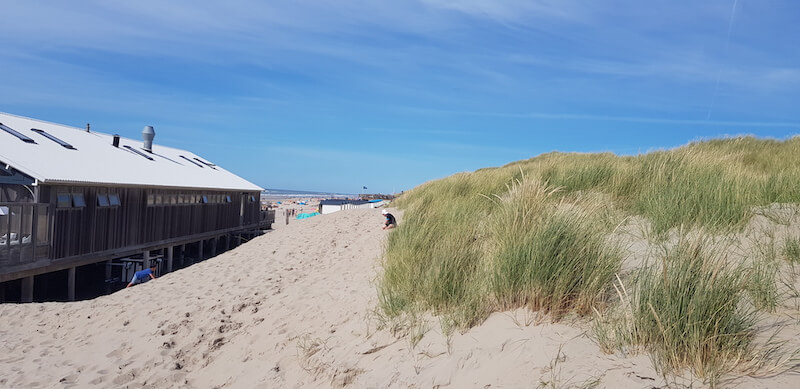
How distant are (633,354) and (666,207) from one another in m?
3.24

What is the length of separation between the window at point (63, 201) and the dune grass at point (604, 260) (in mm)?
9800

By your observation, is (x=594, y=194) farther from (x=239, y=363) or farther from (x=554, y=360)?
(x=239, y=363)

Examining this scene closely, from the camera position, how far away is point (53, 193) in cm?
1230

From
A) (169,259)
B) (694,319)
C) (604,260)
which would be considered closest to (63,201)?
(169,259)

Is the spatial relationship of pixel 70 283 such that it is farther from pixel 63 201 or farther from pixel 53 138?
pixel 53 138

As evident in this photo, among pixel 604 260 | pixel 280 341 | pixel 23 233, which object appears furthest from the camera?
pixel 23 233

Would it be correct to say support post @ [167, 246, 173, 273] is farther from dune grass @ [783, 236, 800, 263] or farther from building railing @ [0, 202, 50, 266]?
dune grass @ [783, 236, 800, 263]

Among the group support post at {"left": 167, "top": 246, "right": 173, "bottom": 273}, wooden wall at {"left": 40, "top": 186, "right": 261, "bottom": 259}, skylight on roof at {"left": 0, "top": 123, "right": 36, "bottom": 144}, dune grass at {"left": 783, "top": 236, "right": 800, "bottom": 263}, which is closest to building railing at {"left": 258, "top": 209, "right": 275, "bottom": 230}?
wooden wall at {"left": 40, "top": 186, "right": 261, "bottom": 259}

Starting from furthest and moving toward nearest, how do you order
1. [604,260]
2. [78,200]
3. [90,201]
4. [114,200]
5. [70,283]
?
1. [114,200]
2. [90,201]
3. [70,283]
4. [78,200]
5. [604,260]

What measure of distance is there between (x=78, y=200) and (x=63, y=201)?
59 cm

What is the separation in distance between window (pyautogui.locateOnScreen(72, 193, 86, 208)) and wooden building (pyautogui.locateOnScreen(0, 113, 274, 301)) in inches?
1.0

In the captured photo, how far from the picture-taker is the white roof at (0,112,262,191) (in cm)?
1254

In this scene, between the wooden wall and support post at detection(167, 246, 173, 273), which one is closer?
the wooden wall

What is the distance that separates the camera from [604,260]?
13.1 feet
